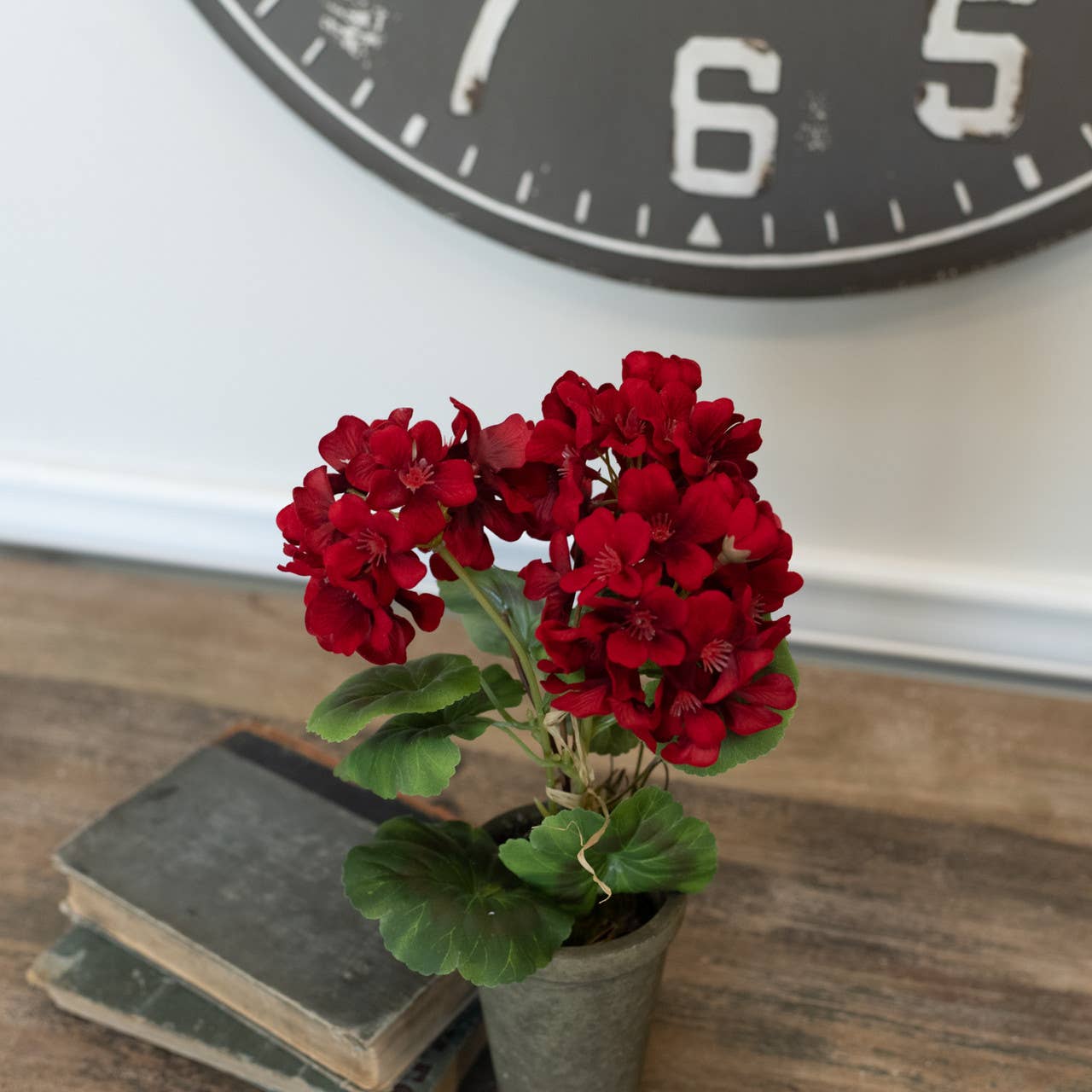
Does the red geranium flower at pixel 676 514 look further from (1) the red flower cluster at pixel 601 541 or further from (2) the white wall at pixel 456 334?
(2) the white wall at pixel 456 334

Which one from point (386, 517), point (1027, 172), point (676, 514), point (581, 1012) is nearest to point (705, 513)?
point (676, 514)

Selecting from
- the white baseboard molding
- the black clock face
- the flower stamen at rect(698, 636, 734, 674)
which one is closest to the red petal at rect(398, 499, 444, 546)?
the flower stamen at rect(698, 636, 734, 674)

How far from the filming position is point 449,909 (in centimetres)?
46

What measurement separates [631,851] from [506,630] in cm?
10

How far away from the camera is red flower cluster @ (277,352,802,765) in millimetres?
383

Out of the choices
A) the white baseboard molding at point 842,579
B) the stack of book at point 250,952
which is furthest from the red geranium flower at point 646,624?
the white baseboard molding at point 842,579

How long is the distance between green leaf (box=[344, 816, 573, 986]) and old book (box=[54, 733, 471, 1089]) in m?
0.09

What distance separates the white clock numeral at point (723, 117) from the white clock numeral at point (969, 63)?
9 centimetres

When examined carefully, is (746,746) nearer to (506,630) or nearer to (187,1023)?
(506,630)

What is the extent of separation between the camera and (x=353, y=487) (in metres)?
0.43

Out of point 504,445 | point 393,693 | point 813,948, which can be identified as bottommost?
point 813,948

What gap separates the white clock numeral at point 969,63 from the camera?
2.21ft

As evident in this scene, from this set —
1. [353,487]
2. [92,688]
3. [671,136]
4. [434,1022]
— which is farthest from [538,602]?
[92,688]

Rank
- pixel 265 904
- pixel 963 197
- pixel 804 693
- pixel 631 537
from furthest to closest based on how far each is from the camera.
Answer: pixel 804 693, pixel 963 197, pixel 265 904, pixel 631 537
